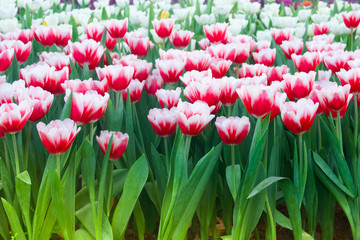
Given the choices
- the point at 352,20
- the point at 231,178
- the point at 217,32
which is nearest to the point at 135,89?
the point at 231,178

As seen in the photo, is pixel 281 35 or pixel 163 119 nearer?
pixel 163 119

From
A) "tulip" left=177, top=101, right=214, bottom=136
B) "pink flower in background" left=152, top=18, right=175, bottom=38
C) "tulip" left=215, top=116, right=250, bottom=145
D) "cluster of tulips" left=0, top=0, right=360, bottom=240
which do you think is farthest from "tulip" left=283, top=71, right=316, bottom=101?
"pink flower in background" left=152, top=18, right=175, bottom=38

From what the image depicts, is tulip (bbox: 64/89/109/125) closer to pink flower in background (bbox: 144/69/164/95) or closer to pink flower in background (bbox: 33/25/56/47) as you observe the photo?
pink flower in background (bbox: 144/69/164/95)

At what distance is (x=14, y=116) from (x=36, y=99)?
0.43 ft

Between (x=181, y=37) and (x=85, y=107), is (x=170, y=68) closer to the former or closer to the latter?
(x=85, y=107)

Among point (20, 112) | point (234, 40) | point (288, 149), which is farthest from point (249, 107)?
point (234, 40)

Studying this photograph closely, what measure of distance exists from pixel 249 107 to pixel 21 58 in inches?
49.2

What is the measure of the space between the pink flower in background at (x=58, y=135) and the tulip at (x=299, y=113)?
0.66 meters

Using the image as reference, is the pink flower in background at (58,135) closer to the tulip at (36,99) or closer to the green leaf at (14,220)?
the tulip at (36,99)

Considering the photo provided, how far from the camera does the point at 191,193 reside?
63.1 inches

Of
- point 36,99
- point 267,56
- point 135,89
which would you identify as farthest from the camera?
point 267,56

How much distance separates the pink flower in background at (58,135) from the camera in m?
1.45

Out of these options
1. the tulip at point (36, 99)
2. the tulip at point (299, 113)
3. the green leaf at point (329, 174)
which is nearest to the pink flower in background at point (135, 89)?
the tulip at point (36, 99)

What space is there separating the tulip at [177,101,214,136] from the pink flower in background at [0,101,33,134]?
1.51 ft
